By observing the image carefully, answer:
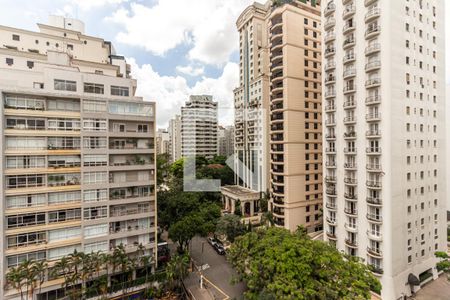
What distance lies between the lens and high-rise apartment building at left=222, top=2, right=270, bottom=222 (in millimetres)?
41031

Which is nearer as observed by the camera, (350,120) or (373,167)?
(373,167)

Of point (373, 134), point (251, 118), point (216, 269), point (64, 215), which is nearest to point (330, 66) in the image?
point (373, 134)

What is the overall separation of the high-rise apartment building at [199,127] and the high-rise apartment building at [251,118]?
11.3 meters

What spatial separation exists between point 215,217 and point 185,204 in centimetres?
440

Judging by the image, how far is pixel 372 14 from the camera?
20.3 meters

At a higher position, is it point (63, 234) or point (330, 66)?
point (330, 66)

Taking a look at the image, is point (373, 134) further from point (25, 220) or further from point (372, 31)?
point (25, 220)

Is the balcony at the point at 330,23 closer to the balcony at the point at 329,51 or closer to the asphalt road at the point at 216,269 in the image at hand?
the balcony at the point at 329,51

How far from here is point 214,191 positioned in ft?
151

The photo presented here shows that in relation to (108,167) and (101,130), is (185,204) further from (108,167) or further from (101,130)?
(101,130)

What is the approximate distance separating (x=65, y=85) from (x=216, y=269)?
24.4 metres

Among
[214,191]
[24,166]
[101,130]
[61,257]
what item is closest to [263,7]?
[214,191]

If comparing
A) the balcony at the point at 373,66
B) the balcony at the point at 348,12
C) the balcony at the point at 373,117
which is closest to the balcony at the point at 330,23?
the balcony at the point at 348,12

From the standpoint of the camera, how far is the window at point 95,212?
19.2 meters
